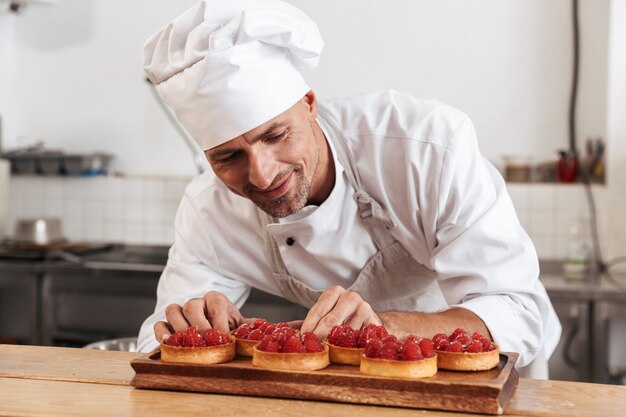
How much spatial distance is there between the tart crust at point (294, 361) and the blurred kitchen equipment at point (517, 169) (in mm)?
2921

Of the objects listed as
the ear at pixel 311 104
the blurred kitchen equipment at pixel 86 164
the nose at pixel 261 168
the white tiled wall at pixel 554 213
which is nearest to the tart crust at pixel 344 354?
the nose at pixel 261 168

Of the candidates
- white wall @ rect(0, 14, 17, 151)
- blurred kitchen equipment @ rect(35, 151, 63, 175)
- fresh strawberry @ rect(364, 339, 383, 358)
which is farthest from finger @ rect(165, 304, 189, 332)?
white wall @ rect(0, 14, 17, 151)

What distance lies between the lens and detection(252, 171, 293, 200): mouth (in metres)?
2.07

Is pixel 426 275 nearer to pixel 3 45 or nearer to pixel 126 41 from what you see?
pixel 126 41

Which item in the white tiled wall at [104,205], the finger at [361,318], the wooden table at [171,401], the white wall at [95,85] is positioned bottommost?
the wooden table at [171,401]

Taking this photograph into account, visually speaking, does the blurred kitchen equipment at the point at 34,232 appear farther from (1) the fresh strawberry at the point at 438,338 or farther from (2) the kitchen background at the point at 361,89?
(1) the fresh strawberry at the point at 438,338

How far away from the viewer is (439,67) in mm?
4523

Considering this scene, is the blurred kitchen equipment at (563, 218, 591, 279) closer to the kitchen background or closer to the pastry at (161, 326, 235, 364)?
the kitchen background

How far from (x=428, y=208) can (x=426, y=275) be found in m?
0.31

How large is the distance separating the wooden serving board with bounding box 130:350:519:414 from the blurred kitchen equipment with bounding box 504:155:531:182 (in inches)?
108

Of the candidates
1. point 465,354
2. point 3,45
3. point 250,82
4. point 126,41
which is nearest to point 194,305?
point 250,82

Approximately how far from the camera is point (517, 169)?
14.4ft

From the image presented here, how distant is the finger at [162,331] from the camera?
6.44ft

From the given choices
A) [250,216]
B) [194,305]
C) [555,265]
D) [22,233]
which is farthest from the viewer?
[22,233]
